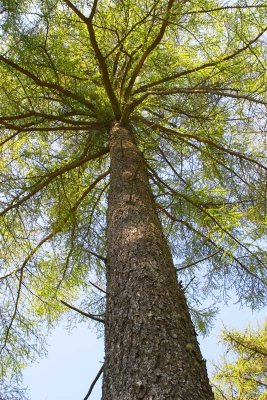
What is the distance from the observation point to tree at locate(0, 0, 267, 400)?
215cm

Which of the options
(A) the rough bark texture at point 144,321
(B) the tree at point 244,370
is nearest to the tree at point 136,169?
(A) the rough bark texture at point 144,321

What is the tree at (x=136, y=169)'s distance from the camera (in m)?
2.15

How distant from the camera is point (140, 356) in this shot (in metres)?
1.85

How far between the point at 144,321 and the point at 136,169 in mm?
1805

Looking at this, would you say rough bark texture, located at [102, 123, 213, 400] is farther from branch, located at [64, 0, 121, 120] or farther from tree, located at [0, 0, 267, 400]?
branch, located at [64, 0, 121, 120]

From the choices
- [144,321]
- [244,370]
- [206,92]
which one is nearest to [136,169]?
[206,92]

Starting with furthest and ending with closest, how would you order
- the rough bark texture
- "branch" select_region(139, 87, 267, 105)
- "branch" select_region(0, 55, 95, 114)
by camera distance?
"branch" select_region(139, 87, 267, 105)
"branch" select_region(0, 55, 95, 114)
the rough bark texture

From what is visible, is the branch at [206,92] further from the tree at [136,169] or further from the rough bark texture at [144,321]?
the rough bark texture at [144,321]

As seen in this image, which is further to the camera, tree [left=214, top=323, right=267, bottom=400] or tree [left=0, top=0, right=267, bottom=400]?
tree [left=214, top=323, right=267, bottom=400]

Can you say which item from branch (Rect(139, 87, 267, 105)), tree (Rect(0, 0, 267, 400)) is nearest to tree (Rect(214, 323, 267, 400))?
tree (Rect(0, 0, 267, 400))

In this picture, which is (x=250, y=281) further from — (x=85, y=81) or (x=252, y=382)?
(x=85, y=81)

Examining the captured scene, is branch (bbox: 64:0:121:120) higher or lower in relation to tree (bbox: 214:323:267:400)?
higher

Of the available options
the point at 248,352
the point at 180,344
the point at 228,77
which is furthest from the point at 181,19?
the point at 248,352

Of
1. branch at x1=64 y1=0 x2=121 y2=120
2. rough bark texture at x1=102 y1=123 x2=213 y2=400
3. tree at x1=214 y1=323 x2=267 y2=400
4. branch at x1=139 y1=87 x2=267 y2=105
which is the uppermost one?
branch at x1=64 y1=0 x2=121 y2=120
